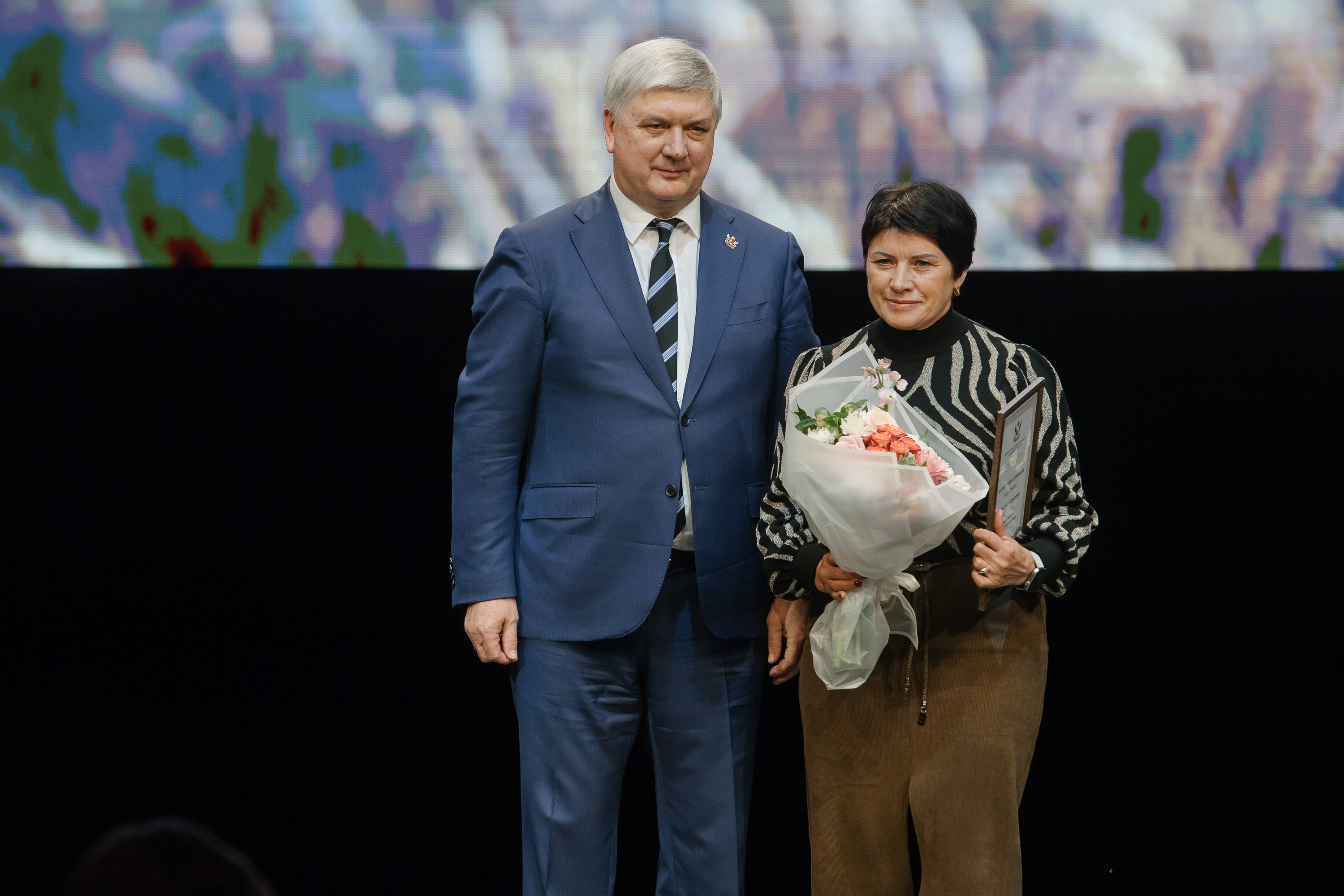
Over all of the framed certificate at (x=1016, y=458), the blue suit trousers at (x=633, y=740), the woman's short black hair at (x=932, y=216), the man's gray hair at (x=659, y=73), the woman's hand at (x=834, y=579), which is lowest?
the blue suit trousers at (x=633, y=740)

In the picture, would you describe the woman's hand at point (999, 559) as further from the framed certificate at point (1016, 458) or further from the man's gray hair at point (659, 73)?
the man's gray hair at point (659, 73)

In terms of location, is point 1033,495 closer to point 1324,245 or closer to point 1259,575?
point 1324,245

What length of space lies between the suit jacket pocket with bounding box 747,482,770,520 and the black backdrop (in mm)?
1089

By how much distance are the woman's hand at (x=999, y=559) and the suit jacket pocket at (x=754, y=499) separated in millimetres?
431

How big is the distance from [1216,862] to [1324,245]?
55.2 inches

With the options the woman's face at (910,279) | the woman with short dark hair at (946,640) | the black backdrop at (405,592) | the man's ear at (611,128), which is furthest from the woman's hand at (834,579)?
the black backdrop at (405,592)

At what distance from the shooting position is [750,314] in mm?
2102

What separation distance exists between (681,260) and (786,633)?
630 mm

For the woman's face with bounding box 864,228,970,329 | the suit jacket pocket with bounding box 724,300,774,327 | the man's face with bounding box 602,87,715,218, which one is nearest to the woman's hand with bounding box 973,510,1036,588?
the woman's face with bounding box 864,228,970,329

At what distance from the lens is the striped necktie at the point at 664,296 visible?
6.83ft

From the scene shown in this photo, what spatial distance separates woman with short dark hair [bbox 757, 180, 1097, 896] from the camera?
1834 millimetres

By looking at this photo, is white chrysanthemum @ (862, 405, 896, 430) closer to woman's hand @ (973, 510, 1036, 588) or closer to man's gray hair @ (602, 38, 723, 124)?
woman's hand @ (973, 510, 1036, 588)

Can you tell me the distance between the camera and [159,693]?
137 inches

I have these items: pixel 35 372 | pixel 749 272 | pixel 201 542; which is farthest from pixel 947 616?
pixel 35 372
